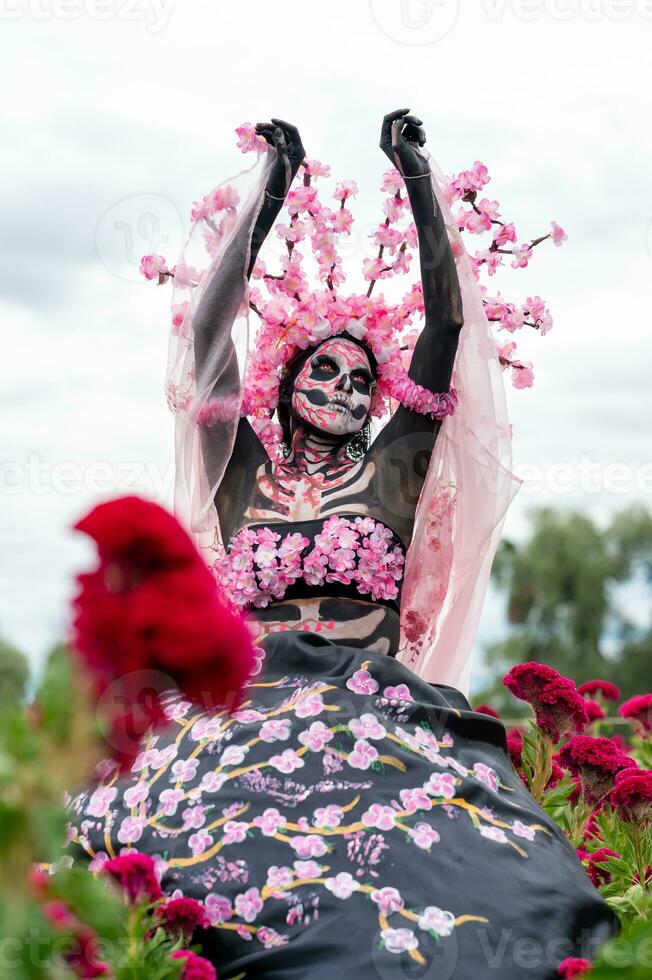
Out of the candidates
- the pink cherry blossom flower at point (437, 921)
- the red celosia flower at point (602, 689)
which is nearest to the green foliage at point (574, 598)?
the red celosia flower at point (602, 689)

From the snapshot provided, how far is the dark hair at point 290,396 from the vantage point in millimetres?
4605

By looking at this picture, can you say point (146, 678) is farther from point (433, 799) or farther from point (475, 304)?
point (475, 304)

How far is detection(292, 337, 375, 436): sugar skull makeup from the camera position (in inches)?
177

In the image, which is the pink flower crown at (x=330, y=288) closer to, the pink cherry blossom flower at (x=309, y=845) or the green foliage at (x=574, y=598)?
the pink cherry blossom flower at (x=309, y=845)

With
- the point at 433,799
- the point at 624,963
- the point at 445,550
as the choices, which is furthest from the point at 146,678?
the point at 445,550

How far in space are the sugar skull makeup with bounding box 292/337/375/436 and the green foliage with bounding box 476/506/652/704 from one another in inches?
873

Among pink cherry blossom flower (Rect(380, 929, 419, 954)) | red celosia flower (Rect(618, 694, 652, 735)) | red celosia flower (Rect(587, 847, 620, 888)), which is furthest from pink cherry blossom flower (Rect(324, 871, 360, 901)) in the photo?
red celosia flower (Rect(618, 694, 652, 735))

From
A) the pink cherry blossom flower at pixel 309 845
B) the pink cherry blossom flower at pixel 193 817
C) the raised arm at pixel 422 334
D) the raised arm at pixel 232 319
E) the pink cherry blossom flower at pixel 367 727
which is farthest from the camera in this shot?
the raised arm at pixel 232 319

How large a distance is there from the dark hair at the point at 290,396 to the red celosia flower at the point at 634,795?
5.19ft

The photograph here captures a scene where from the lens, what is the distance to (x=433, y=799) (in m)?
3.11

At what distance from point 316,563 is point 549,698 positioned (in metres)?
0.89

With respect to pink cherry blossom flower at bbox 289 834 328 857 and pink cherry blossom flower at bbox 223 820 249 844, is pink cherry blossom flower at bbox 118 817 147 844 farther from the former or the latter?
pink cherry blossom flower at bbox 289 834 328 857

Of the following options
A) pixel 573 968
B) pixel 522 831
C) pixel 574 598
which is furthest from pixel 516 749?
pixel 574 598

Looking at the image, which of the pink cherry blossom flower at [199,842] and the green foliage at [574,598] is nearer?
the pink cherry blossom flower at [199,842]
